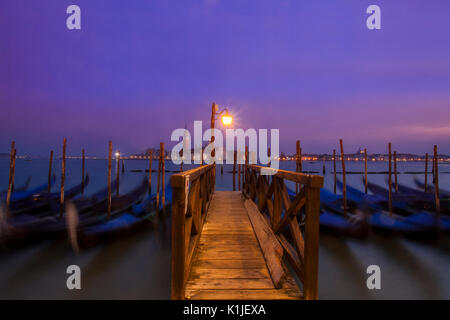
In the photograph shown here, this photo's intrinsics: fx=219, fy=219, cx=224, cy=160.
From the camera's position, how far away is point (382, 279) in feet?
16.9

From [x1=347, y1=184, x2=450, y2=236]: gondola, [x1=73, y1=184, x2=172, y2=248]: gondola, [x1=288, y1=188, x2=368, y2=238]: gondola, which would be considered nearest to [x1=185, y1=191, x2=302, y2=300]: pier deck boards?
[x1=73, y1=184, x2=172, y2=248]: gondola

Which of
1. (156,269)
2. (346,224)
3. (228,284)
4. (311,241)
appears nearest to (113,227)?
(156,269)

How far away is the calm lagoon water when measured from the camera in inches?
185

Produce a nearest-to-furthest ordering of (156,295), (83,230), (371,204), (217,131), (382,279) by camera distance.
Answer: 1. (156,295)
2. (382,279)
3. (83,230)
4. (217,131)
5. (371,204)

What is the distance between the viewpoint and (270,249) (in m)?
2.86

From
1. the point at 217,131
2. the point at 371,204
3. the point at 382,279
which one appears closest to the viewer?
the point at 382,279

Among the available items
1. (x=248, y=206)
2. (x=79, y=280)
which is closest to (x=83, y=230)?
(x=79, y=280)

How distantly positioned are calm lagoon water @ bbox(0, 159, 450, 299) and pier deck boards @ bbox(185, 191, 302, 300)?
229cm

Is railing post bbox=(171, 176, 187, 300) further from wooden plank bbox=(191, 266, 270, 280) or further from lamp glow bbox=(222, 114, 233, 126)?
lamp glow bbox=(222, 114, 233, 126)

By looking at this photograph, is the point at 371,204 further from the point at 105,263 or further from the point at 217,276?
the point at 105,263

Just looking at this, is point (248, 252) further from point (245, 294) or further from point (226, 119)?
point (226, 119)
